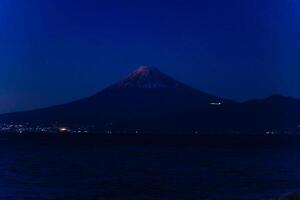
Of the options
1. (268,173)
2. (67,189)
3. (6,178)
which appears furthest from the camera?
(268,173)

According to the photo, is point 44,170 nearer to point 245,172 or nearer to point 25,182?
point 25,182

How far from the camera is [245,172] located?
163 ft

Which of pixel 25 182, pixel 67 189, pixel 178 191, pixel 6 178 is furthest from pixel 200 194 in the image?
pixel 6 178

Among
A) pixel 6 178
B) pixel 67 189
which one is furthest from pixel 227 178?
pixel 6 178

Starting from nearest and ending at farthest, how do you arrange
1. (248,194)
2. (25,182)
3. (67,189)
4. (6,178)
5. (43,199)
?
(43,199), (248,194), (67,189), (25,182), (6,178)

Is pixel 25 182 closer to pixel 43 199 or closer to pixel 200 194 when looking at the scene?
pixel 43 199

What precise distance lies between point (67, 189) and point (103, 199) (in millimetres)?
5135

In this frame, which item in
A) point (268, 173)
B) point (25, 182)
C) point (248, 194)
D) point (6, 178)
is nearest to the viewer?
point (248, 194)

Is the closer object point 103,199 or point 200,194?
point 103,199

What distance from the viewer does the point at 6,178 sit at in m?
42.6

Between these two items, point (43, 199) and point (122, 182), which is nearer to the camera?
point (43, 199)

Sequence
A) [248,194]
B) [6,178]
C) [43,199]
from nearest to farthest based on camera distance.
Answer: [43,199]
[248,194]
[6,178]

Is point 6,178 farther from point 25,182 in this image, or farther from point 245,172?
point 245,172

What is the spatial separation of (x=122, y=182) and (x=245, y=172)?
1346cm
